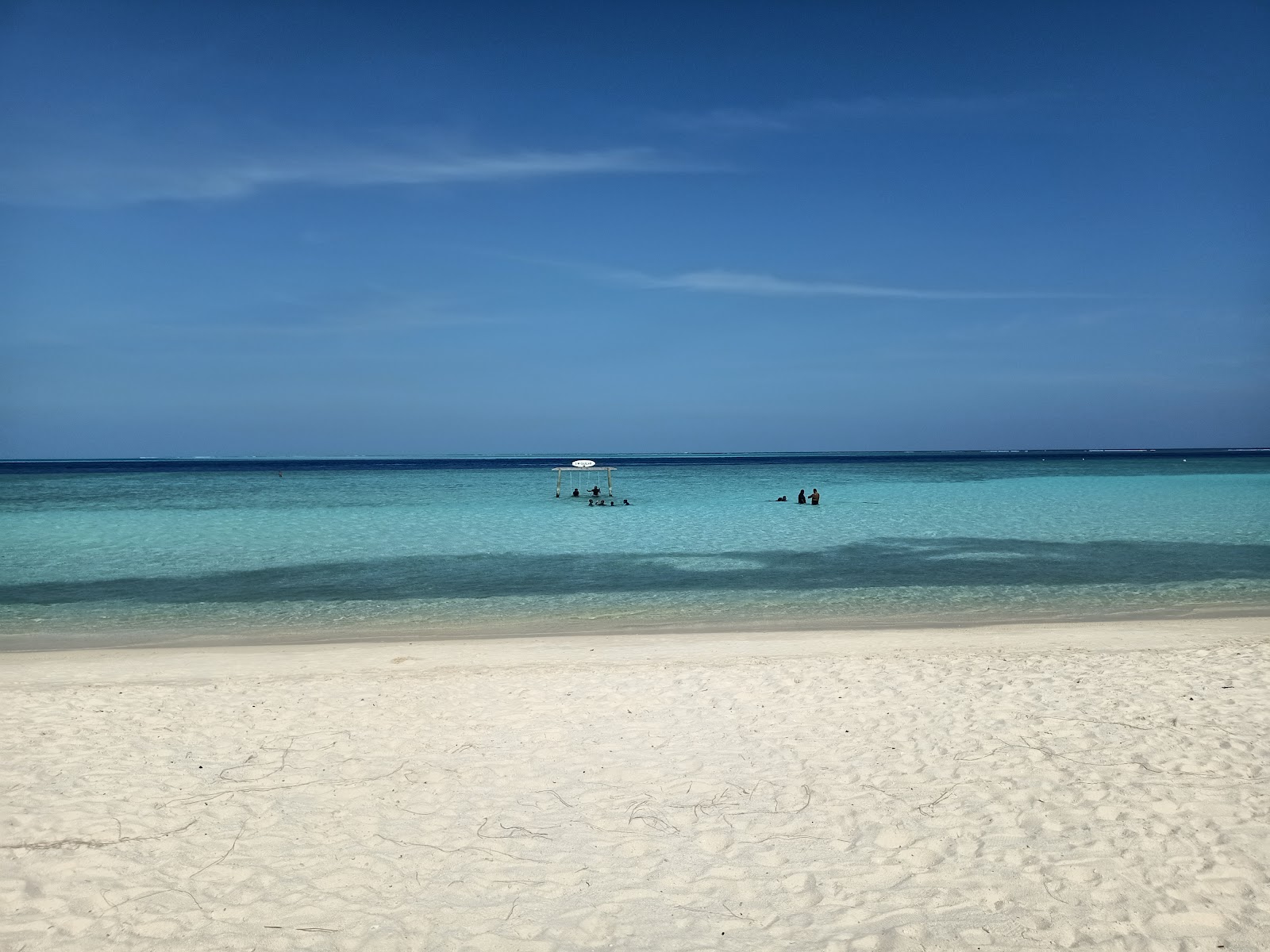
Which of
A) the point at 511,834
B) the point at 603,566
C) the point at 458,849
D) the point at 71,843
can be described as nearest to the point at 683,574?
the point at 603,566

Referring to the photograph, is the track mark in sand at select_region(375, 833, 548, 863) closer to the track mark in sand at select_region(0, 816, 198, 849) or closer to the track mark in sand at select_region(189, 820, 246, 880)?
the track mark in sand at select_region(189, 820, 246, 880)

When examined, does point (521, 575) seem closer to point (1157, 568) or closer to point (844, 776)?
point (844, 776)

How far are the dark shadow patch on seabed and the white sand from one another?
7.88 meters

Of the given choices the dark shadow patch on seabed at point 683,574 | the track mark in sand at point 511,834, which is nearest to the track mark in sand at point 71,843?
the track mark in sand at point 511,834

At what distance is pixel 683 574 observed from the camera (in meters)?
20.0

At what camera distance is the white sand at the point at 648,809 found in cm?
463

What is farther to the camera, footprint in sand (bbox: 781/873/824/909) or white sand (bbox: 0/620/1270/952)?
footprint in sand (bbox: 781/873/824/909)

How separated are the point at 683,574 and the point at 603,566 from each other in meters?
2.36

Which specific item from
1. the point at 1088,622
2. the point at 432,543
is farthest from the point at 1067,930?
the point at 432,543

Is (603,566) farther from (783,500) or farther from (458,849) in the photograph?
(783,500)

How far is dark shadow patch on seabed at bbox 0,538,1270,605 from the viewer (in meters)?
17.8

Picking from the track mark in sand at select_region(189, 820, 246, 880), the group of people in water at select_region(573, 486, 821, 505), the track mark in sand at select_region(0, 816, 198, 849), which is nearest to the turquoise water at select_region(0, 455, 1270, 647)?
the group of people in water at select_region(573, 486, 821, 505)

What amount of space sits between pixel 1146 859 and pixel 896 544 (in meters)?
20.6

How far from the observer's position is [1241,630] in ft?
41.5
